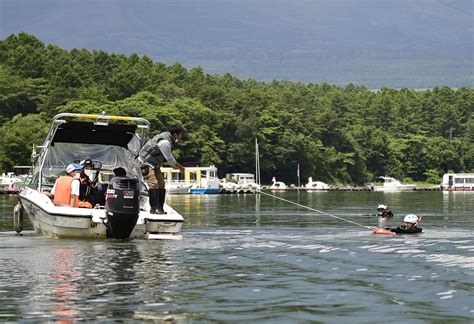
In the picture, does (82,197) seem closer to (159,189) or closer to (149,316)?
(159,189)

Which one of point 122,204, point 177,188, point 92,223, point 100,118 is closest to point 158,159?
point 122,204

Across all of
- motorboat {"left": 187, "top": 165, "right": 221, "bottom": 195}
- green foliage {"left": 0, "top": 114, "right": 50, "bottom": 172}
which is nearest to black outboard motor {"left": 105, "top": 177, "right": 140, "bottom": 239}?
motorboat {"left": 187, "top": 165, "right": 221, "bottom": 195}

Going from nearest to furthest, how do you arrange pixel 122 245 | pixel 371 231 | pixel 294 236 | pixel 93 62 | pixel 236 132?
pixel 122 245 < pixel 294 236 < pixel 371 231 < pixel 236 132 < pixel 93 62

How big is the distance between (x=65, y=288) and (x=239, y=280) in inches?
124

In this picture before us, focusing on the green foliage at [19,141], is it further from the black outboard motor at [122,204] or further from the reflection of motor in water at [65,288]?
the reflection of motor in water at [65,288]

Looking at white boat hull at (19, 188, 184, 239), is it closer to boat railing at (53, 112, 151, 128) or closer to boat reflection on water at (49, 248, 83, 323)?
boat reflection on water at (49, 248, 83, 323)

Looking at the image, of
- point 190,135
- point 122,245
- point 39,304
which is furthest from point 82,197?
point 190,135

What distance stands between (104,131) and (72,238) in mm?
4873

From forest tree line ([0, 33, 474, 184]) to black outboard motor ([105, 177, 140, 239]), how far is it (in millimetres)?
90414

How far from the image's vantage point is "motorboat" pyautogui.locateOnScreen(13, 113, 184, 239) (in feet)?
84.8

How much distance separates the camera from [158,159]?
27.2 metres

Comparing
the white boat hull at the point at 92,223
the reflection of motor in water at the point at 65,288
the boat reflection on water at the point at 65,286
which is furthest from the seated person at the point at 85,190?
the reflection of motor in water at the point at 65,288

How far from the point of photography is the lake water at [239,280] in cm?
1573

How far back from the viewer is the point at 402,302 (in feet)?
54.6
